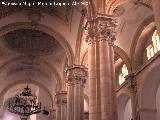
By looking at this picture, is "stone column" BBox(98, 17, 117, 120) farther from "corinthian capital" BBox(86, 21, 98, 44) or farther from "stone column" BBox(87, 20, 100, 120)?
"stone column" BBox(87, 20, 100, 120)

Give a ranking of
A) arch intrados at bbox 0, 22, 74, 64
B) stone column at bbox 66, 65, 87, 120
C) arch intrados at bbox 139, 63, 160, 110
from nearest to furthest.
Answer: stone column at bbox 66, 65, 87, 120 < arch intrados at bbox 139, 63, 160, 110 < arch intrados at bbox 0, 22, 74, 64

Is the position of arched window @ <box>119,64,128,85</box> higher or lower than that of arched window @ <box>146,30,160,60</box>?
lower

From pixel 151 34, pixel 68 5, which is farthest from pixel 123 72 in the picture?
pixel 68 5

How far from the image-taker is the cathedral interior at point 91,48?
11.8 meters

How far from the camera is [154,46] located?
17.5 meters

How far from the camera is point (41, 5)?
60.2 feet

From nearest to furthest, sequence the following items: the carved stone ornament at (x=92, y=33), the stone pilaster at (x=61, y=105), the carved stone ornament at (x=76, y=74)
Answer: the carved stone ornament at (x=92, y=33), the carved stone ornament at (x=76, y=74), the stone pilaster at (x=61, y=105)

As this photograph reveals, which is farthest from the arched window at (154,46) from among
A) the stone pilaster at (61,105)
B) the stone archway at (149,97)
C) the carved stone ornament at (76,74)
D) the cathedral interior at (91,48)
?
the stone pilaster at (61,105)

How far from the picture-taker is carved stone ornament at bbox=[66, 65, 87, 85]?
56.4 feet

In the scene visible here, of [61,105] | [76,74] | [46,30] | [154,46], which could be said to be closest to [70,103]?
[76,74]

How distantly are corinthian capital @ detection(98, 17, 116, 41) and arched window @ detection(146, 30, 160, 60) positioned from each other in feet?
19.4

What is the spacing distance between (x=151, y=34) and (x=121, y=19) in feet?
6.42

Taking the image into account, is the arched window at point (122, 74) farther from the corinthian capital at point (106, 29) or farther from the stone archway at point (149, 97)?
the corinthian capital at point (106, 29)

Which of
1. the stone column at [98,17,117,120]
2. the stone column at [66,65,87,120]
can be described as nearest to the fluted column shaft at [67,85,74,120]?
the stone column at [66,65,87,120]
